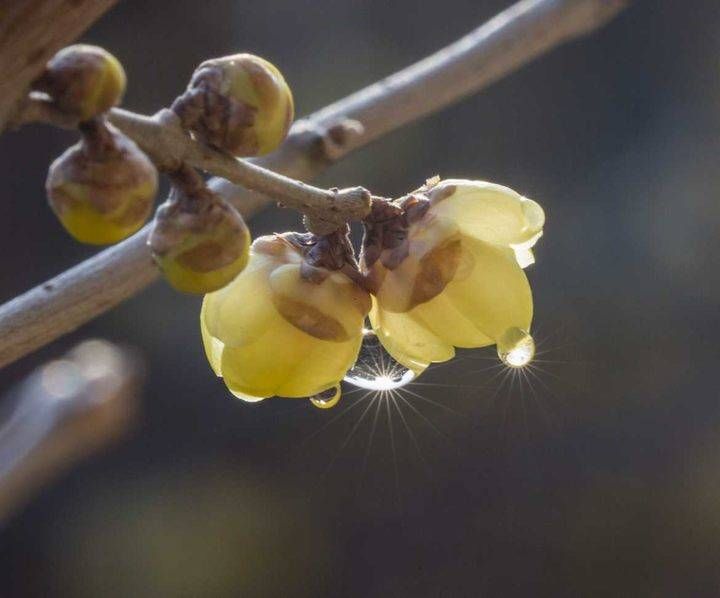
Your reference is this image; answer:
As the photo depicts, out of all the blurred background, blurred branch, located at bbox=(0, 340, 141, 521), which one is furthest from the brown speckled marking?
the blurred background

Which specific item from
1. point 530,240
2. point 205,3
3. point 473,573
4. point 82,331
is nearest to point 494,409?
point 473,573

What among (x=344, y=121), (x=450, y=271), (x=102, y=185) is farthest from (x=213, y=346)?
(x=344, y=121)

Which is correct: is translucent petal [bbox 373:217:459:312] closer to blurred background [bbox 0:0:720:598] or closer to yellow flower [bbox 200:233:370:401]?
yellow flower [bbox 200:233:370:401]

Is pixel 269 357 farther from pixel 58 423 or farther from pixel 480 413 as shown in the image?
pixel 480 413

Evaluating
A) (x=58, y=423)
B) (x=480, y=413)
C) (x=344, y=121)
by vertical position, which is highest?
(x=480, y=413)

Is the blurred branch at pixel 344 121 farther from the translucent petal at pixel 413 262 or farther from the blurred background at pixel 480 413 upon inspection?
the blurred background at pixel 480 413

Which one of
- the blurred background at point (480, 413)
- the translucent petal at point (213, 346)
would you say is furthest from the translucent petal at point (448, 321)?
the blurred background at point (480, 413)
